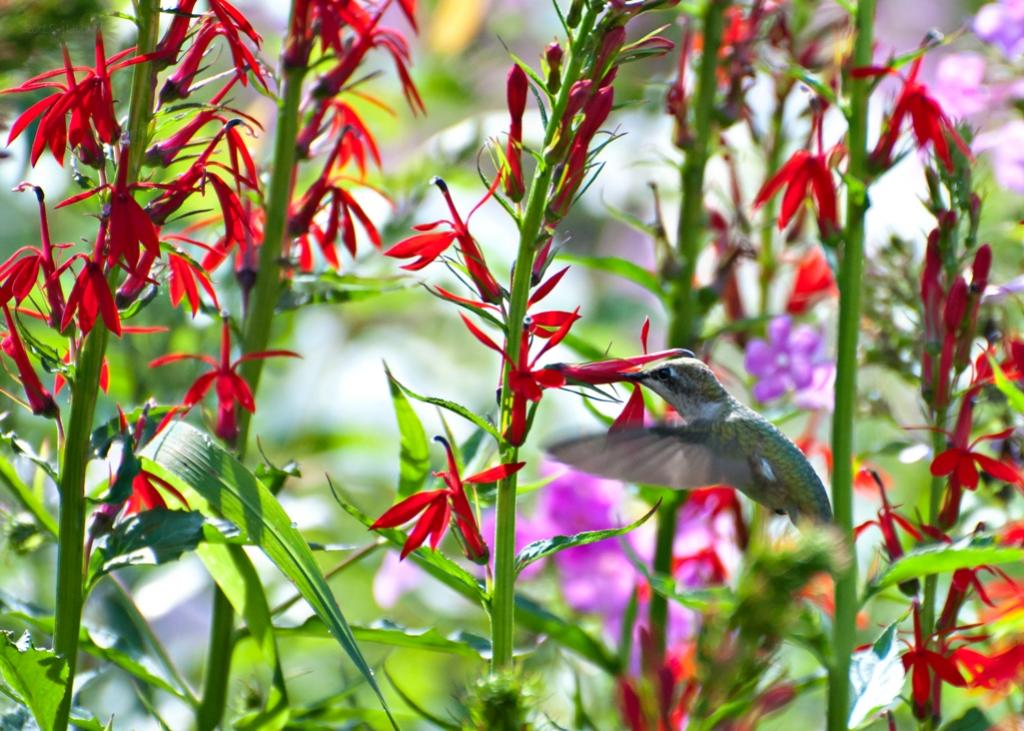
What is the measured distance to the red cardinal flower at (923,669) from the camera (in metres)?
0.85

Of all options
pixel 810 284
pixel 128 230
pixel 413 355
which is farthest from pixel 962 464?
pixel 413 355

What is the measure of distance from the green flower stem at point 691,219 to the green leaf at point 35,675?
0.56 metres

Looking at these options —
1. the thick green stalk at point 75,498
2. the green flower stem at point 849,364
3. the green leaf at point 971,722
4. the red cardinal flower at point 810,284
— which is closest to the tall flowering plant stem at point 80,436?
the thick green stalk at point 75,498

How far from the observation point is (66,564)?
0.73 metres

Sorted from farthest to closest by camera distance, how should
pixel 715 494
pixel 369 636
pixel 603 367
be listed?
pixel 715 494 → pixel 369 636 → pixel 603 367

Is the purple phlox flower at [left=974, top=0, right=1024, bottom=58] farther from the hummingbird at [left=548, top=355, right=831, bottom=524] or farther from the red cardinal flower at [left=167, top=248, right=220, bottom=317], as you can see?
the red cardinal flower at [left=167, top=248, right=220, bottom=317]

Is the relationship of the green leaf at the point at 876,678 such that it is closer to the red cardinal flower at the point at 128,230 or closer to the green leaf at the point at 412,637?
the green leaf at the point at 412,637

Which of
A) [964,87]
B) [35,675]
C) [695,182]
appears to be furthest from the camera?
[964,87]

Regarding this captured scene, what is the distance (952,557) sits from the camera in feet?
2.59

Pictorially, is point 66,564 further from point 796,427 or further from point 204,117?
point 796,427

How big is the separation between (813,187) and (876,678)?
1.16 feet

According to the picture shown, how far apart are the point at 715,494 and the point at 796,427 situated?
3.60 feet

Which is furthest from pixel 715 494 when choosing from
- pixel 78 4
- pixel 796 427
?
pixel 796 427

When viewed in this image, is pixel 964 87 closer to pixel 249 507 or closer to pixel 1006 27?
pixel 1006 27
